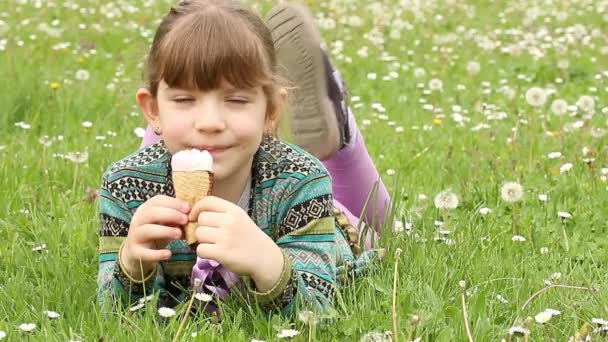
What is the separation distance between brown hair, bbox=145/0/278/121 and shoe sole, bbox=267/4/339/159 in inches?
29.4

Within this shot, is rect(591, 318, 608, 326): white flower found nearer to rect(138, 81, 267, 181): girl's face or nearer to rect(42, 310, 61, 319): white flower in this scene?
rect(138, 81, 267, 181): girl's face

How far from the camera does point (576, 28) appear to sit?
26.1 ft

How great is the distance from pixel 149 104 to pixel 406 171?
6.30ft

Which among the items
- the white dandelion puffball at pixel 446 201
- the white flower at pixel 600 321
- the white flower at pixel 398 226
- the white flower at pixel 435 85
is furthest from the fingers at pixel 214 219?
the white flower at pixel 435 85

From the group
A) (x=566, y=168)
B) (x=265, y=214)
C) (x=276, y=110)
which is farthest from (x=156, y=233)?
(x=566, y=168)

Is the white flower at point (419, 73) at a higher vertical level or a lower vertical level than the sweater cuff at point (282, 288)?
lower

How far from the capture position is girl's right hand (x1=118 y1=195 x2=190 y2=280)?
231 centimetres

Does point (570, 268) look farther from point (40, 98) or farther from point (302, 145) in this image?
point (40, 98)

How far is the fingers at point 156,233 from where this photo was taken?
2.31 meters

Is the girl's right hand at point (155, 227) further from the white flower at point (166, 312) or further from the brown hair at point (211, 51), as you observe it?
the brown hair at point (211, 51)

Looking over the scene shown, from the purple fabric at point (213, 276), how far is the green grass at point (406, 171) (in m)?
0.06

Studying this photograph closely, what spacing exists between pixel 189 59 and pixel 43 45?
4802 mm

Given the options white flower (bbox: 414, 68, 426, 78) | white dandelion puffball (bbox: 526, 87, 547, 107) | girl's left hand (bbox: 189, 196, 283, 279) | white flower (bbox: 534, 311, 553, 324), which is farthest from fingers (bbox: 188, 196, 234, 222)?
white flower (bbox: 414, 68, 426, 78)

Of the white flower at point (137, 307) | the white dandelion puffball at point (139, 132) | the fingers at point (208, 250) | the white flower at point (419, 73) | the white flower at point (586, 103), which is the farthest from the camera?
the white flower at point (419, 73)
